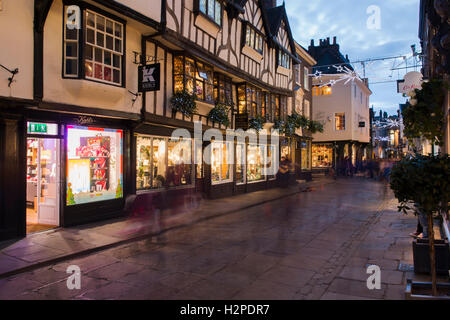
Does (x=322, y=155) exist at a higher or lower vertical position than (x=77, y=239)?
higher

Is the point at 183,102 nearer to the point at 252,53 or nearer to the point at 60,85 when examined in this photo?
the point at 60,85

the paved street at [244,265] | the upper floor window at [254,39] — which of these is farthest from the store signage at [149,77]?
the upper floor window at [254,39]

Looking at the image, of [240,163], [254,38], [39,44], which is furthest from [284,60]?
[39,44]

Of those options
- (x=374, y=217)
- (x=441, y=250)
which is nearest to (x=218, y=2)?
(x=374, y=217)

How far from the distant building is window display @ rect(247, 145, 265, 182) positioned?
15237 millimetres

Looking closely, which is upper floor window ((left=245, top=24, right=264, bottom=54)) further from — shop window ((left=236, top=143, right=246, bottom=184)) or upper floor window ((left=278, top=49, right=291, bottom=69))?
shop window ((left=236, top=143, right=246, bottom=184))

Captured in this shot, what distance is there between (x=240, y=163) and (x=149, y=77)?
8.68 meters

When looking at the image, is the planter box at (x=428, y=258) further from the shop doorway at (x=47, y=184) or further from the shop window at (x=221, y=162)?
the shop window at (x=221, y=162)

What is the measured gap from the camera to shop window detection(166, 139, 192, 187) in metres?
12.8

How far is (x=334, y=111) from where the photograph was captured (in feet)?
109

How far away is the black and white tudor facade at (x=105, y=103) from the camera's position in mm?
7668

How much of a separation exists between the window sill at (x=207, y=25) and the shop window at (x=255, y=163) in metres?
6.78

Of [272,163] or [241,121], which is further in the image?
[272,163]

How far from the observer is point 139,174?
1146 centimetres
